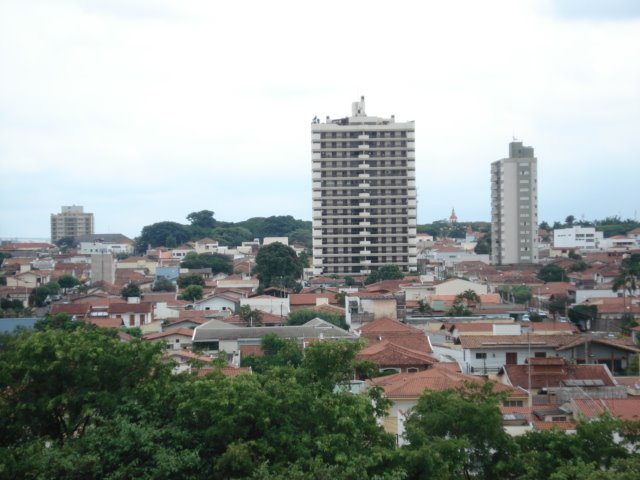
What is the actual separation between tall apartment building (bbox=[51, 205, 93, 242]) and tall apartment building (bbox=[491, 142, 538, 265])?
6702 cm

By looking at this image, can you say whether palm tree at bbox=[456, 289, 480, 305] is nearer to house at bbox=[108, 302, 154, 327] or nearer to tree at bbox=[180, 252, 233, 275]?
house at bbox=[108, 302, 154, 327]

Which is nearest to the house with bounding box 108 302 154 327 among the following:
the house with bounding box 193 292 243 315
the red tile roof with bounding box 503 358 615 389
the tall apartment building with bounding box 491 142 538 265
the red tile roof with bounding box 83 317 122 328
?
the red tile roof with bounding box 83 317 122 328

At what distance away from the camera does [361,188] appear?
2154 inches

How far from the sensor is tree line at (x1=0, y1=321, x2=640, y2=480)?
955 cm

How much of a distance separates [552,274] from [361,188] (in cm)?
1318

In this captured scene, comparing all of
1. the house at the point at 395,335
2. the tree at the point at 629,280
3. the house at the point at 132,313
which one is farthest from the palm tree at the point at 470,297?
the house at the point at 132,313

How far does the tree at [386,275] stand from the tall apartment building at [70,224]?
7011 centimetres

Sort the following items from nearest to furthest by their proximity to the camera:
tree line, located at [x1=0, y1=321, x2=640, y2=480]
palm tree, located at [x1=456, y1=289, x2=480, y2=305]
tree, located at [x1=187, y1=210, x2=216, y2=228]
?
tree line, located at [x1=0, y1=321, x2=640, y2=480] < palm tree, located at [x1=456, y1=289, x2=480, y2=305] < tree, located at [x1=187, y1=210, x2=216, y2=228]

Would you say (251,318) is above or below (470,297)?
below

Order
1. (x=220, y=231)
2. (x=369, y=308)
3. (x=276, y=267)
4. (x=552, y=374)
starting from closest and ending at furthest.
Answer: (x=552, y=374)
(x=369, y=308)
(x=276, y=267)
(x=220, y=231)

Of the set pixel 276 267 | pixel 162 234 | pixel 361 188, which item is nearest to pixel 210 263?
pixel 361 188

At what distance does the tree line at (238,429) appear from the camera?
9547 millimetres

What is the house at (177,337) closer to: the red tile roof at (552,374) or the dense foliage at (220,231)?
the red tile roof at (552,374)

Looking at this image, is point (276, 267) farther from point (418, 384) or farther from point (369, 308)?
point (418, 384)
